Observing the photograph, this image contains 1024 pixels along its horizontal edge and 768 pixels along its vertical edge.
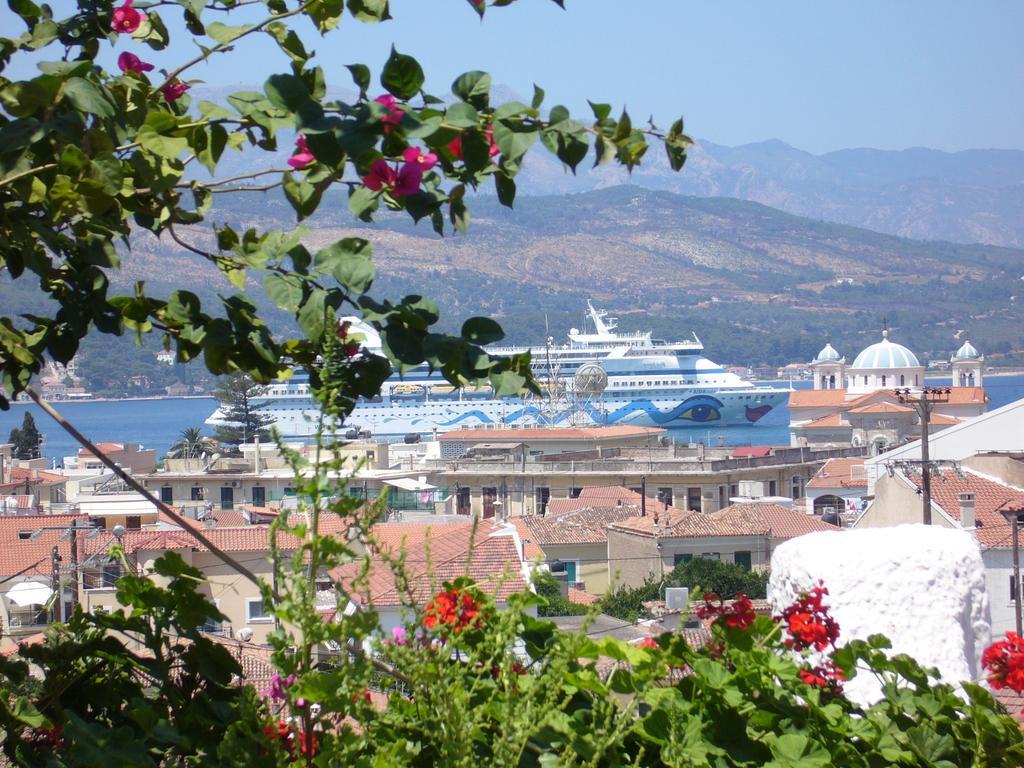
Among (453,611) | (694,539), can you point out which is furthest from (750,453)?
(453,611)

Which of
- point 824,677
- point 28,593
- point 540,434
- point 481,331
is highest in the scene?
point 481,331

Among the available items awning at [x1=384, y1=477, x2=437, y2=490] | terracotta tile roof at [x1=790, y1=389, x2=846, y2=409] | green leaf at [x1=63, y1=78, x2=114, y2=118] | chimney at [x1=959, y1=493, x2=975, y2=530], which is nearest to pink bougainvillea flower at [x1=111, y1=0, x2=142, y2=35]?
green leaf at [x1=63, y1=78, x2=114, y2=118]

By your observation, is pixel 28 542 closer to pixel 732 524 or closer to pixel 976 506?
pixel 976 506

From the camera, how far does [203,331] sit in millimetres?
1918

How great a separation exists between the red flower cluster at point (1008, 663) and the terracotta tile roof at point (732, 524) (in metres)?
19.2

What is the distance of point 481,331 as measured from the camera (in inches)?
70.5

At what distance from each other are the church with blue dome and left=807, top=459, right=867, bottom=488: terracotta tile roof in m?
6.65

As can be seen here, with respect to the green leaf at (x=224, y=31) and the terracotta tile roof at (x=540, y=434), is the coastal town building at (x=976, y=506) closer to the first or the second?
the green leaf at (x=224, y=31)

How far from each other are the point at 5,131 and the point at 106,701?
77 cm

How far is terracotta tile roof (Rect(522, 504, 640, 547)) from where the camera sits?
73.4 feet

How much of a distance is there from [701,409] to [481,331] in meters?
88.9

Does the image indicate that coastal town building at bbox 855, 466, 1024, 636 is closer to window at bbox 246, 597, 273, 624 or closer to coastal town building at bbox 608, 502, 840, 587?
coastal town building at bbox 608, 502, 840, 587

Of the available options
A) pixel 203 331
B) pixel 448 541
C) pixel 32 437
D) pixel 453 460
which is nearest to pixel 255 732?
pixel 203 331

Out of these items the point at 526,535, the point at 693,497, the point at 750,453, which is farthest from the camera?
the point at 750,453
